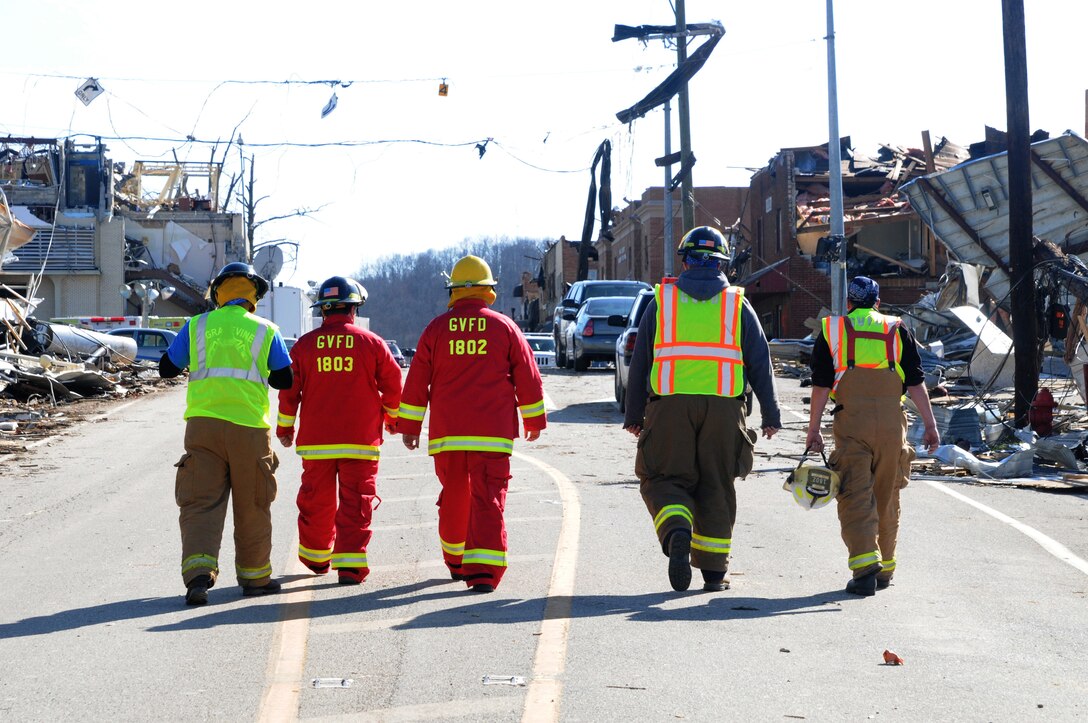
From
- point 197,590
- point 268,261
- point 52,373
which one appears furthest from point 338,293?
point 268,261

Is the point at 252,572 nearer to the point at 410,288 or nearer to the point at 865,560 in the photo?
the point at 865,560

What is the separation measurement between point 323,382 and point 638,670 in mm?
2877

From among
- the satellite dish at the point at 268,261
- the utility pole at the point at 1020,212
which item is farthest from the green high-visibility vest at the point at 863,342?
the satellite dish at the point at 268,261

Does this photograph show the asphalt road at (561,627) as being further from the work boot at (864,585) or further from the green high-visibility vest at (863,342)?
the green high-visibility vest at (863,342)

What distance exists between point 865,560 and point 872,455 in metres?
0.61

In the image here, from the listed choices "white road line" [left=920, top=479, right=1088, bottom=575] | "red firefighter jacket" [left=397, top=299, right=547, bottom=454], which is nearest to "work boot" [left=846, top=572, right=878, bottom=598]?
"white road line" [left=920, top=479, right=1088, bottom=575]

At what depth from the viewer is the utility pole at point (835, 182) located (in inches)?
1049

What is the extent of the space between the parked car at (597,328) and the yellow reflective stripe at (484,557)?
1939cm

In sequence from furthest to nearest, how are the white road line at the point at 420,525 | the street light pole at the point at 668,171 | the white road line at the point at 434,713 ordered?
1. the street light pole at the point at 668,171
2. the white road line at the point at 420,525
3. the white road line at the point at 434,713

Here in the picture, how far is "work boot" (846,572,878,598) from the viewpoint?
279 inches

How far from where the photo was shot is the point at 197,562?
688cm

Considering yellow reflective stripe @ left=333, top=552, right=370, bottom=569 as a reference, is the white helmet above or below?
above

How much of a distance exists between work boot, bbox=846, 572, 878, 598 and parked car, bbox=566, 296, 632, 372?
1943 cm

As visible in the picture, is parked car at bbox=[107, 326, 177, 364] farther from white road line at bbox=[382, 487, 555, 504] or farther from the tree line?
the tree line
